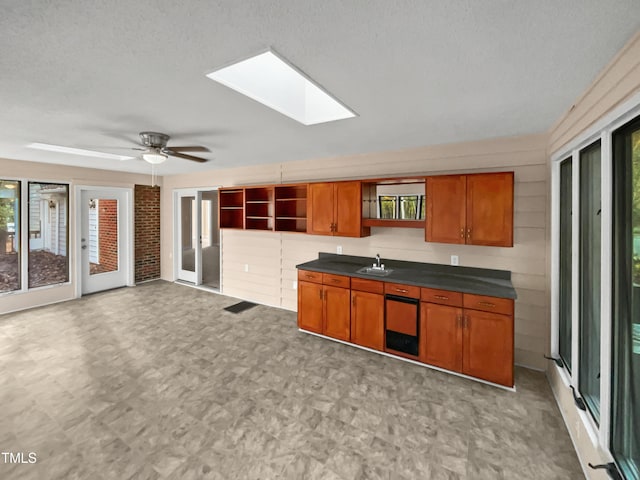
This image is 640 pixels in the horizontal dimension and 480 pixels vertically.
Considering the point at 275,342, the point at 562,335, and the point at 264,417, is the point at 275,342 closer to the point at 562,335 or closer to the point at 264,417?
the point at 264,417

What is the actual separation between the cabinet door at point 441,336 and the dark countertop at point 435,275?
26 cm

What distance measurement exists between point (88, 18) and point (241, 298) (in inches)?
192

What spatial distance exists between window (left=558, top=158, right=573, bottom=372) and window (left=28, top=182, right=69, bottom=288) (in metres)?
7.62

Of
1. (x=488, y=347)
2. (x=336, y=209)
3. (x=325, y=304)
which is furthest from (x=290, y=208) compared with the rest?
(x=488, y=347)

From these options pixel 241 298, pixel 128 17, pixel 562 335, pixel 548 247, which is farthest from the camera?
pixel 241 298

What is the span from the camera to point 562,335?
2758 millimetres

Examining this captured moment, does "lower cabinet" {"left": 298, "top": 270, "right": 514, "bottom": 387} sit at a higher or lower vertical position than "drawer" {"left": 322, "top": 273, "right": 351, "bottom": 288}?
lower

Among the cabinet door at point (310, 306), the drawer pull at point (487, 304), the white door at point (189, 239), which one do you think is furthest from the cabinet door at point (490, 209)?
the white door at point (189, 239)

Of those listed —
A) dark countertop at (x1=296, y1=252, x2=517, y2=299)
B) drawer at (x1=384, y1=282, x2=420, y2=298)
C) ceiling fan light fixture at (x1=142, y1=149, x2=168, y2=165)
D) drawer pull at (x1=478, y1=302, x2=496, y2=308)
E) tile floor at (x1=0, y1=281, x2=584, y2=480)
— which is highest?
ceiling fan light fixture at (x1=142, y1=149, x2=168, y2=165)

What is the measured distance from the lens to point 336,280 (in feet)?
12.3

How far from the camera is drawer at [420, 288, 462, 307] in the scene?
296cm

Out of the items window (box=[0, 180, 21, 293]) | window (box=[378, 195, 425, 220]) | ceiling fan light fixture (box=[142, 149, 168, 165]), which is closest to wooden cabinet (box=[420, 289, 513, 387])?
window (box=[378, 195, 425, 220])

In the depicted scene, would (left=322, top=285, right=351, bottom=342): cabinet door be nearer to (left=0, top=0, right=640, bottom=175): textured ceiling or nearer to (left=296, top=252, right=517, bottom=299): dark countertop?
(left=296, top=252, right=517, bottom=299): dark countertop

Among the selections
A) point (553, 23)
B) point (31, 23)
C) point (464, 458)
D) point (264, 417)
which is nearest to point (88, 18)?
point (31, 23)
